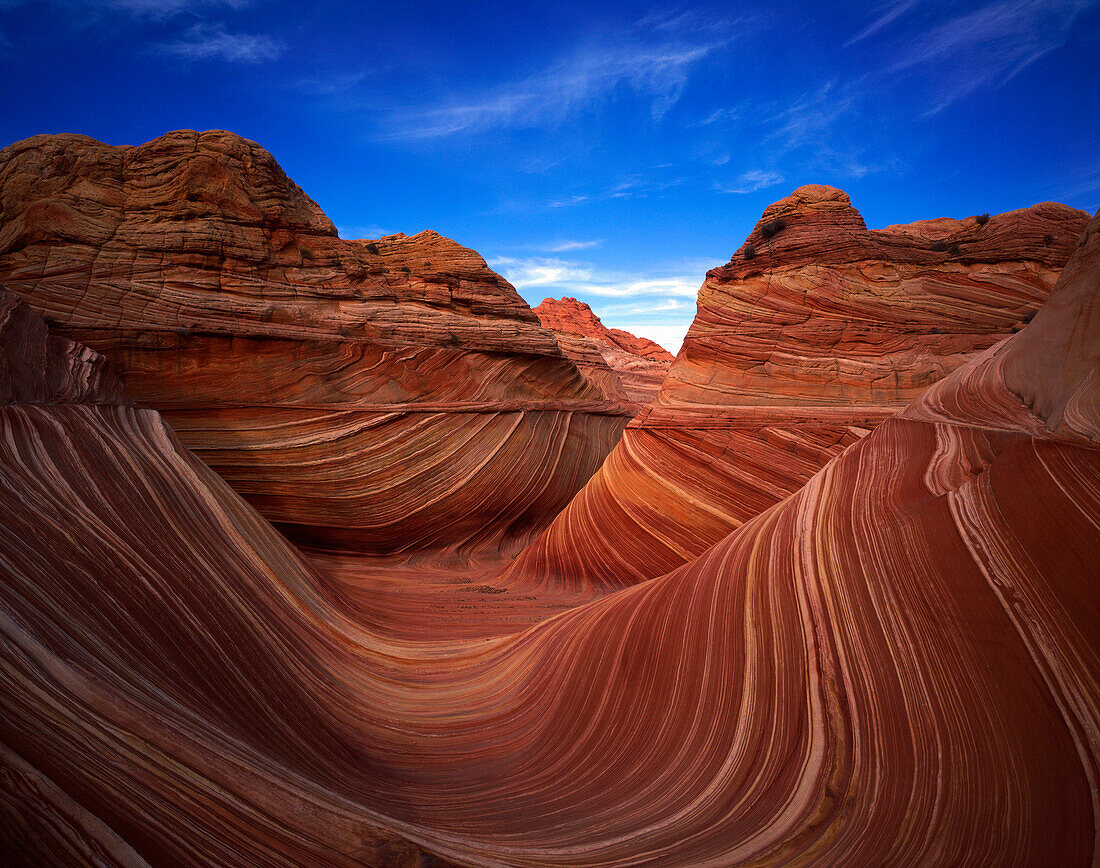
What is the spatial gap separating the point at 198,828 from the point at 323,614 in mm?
2708

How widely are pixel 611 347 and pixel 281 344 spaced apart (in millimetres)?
28578

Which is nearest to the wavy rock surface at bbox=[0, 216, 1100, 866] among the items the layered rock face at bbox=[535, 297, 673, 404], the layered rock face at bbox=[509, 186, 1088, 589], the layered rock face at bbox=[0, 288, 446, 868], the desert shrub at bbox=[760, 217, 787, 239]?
the layered rock face at bbox=[0, 288, 446, 868]

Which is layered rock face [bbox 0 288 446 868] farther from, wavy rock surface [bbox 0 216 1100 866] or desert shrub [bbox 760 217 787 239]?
desert shrub [bbox 760 217 787 239]

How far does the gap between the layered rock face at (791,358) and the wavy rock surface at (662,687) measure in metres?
1.73

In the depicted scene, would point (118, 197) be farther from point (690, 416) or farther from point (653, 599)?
point (653, 599)

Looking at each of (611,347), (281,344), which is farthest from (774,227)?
(611,347)

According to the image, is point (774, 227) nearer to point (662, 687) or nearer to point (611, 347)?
point (662, 687)

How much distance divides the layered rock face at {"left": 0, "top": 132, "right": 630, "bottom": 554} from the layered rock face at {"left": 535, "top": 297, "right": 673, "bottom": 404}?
1258 cm

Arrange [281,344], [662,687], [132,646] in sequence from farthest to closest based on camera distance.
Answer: [281,344]
[662,687]
[132,646]

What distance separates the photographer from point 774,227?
20.7ft

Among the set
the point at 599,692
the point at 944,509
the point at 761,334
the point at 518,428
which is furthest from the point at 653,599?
the point at 518,428

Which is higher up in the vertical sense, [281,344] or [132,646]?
[281,344]

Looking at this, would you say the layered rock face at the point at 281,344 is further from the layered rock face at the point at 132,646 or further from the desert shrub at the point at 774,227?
the desert shrub at the point at 774,227

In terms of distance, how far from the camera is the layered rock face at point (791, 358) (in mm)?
5219
